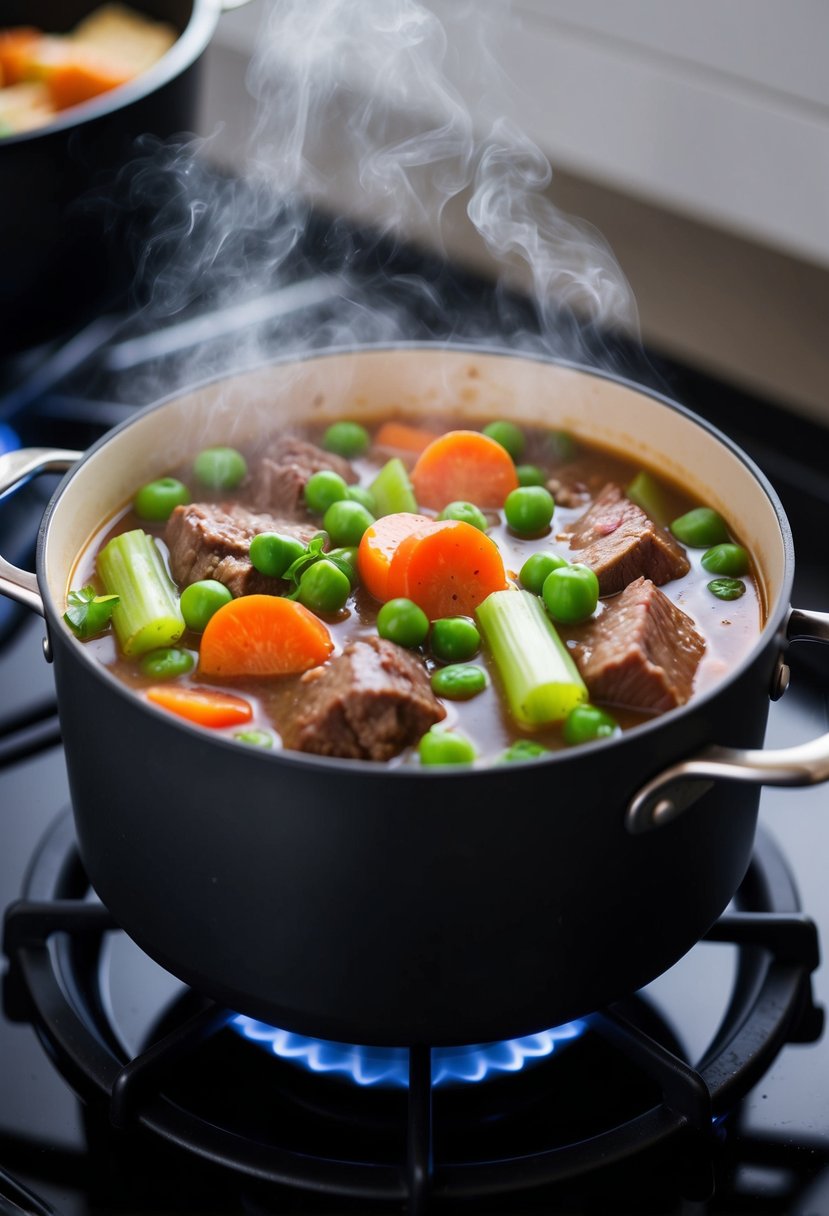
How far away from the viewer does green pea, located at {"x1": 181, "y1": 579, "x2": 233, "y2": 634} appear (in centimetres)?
189

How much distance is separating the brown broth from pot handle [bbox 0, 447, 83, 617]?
162 millimetres

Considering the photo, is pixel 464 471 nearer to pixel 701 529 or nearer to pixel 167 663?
pixel 701 529

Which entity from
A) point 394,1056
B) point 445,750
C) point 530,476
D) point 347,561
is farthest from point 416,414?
point 394,1056

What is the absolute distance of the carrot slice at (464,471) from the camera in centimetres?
220

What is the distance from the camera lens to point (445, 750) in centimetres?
159

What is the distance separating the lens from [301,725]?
167 centimetres

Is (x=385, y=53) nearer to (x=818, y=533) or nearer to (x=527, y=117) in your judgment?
(x=527, y=117)

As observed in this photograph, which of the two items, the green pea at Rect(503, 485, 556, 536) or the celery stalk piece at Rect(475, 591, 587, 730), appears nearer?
the celery stalk piece at Rect(475, 591, 587, 730)

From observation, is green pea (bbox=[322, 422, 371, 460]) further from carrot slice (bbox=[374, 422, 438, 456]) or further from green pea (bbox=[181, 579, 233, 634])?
green pea (bbox=[181, 579, 233, 634])

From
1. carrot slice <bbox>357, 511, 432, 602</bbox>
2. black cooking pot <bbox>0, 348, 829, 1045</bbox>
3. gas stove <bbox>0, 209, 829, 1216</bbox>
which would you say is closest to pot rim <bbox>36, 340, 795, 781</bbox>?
black cooking pot <bbox>0, 348, 829, 1045</bbox>

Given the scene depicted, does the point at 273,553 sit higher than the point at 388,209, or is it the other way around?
the point at 273,553

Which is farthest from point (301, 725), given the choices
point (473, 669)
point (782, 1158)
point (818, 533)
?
point (818, 533)

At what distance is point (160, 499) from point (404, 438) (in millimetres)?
488

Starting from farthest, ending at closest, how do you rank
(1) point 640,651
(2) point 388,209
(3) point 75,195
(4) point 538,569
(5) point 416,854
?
1. (2) point 388,209
2. (3) point 75,195
3. (4) point 538,569
4. (1) point 640,651
5. (5) point 416,854
